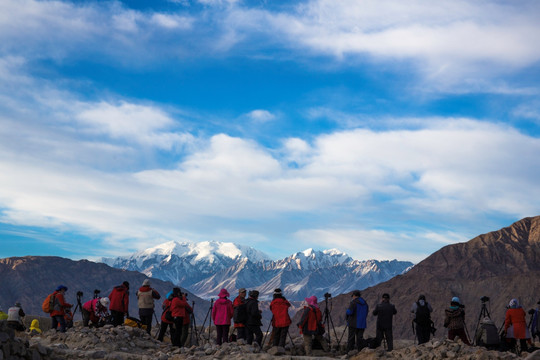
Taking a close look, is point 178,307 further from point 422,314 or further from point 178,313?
point 422,314

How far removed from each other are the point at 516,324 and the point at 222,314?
8.58 metres

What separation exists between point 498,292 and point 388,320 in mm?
128453

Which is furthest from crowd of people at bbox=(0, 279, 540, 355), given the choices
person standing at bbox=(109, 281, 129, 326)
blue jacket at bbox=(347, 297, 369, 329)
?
person standing at bbox=(109, 281, 129, 326)

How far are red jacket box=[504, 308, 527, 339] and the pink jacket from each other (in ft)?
26.7

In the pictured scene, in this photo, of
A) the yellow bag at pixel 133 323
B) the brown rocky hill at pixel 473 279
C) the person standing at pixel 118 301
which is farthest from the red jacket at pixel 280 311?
the brown rocky hill at pixel 473 279

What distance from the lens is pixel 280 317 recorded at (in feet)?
58.4

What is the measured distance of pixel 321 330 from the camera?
Answer: 60.5 feet

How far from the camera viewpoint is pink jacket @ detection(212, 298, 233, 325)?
18188 mm

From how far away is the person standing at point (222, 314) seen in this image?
59.7ft

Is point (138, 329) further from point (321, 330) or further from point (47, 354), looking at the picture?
point (321, 330)

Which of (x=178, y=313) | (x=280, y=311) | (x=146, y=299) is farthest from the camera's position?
(x=146, y=299)

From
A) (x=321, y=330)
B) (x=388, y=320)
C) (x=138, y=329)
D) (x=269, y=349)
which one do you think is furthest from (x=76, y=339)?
(x=388, y=320)

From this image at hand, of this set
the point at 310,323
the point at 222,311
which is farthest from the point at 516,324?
the point at 222,311

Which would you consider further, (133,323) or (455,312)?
(133,323)
